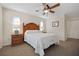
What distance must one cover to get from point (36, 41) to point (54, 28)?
3450 millimetres

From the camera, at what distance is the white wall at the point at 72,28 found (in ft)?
23.1

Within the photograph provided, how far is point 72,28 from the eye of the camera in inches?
287

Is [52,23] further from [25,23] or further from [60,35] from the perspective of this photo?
[25,23]

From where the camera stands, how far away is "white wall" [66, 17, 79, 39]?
7.05 meters

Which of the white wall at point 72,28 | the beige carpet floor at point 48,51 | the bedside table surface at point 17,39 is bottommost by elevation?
the beige carpet floor at point 48,51

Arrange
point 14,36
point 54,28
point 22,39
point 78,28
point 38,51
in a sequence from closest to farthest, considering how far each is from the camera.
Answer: point 38,51 < point 14,36 < point 22,39 < point 54,28 < point 78,28

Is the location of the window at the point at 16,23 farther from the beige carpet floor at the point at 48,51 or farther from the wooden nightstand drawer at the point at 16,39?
the beige carpet floor at the point at 48,51

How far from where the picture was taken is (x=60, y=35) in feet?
20.4

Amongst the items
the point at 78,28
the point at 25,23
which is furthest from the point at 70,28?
the point at 25,23

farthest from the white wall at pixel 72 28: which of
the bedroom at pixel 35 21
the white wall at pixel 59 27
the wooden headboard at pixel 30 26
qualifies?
the wooden headboard at pixel 30 26

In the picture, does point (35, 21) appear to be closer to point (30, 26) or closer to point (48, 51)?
point (30, 26)

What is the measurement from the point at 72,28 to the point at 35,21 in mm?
3317

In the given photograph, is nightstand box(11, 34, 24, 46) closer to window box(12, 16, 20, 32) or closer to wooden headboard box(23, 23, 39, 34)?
window box(12, 16, 20, 32)

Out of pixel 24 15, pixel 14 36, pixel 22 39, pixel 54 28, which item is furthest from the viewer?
pixel 54 28
